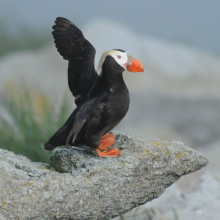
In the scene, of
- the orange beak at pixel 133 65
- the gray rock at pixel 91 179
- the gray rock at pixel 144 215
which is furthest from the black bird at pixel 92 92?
the gray rock at pixel 144 215

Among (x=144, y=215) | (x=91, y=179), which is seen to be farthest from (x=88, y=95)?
(x=144, y=215)

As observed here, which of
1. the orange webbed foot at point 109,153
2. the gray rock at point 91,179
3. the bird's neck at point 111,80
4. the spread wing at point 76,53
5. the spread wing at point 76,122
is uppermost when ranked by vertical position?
the spread wing at point 76,53

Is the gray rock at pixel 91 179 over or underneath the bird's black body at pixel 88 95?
underneath

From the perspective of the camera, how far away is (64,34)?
13.9 feet

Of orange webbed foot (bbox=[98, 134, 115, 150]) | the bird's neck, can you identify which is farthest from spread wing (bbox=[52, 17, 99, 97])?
orange webbed foot (bbox=[98, 134, 115, 150])

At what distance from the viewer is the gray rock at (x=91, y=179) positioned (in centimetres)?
329

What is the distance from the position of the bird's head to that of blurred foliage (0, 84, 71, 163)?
2.31 meters

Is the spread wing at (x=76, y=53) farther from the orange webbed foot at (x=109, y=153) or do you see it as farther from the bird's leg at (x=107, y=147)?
the orange webbed foot at (x=109, y=153)

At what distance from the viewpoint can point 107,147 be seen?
4035mm

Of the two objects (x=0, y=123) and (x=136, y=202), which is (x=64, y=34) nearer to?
(x=136, y=202)

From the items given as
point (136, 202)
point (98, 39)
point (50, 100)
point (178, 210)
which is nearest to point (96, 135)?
point (136, 202)

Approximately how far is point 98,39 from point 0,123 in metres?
5.63

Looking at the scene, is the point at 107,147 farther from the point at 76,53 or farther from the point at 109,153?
the point at 76,53

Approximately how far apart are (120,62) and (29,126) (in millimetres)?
2618
